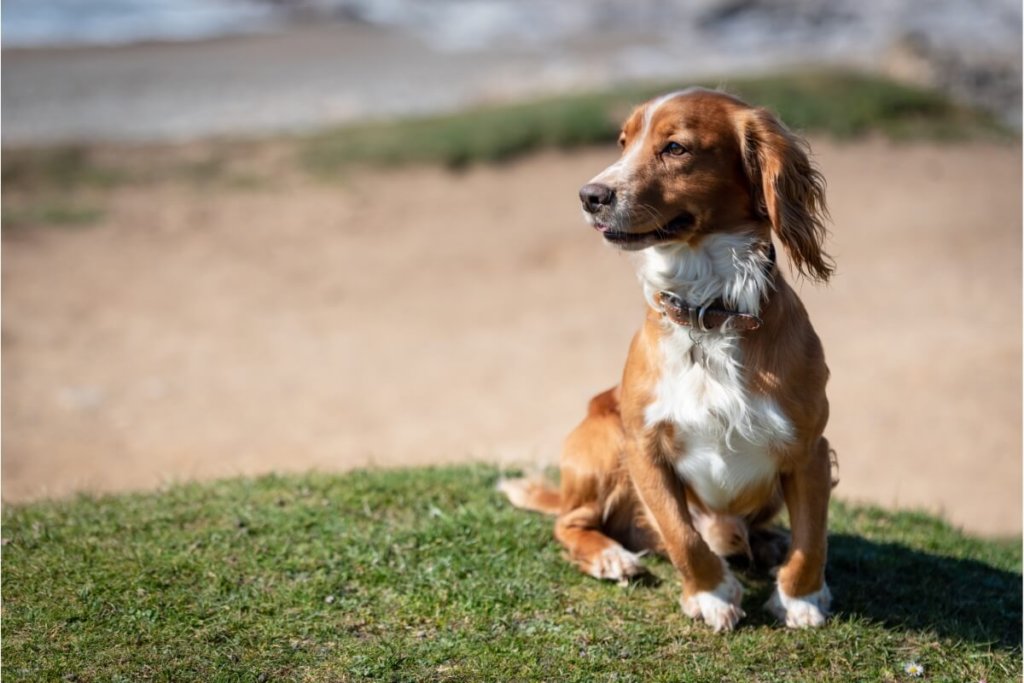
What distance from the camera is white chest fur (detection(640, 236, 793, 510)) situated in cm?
406

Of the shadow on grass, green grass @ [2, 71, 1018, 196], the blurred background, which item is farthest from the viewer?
green grass @ [2, 71, 1018, 196]

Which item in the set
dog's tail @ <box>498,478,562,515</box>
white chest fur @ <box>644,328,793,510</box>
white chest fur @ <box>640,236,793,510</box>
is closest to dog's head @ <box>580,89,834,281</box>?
white chest fur @ <box>640,236,793,510</box>

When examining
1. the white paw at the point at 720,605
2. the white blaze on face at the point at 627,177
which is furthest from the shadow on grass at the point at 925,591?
the white blaze on face at the point at 627,177

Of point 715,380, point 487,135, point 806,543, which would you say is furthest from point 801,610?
point 487,135

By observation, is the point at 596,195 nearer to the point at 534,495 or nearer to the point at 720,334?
the point at 720,334

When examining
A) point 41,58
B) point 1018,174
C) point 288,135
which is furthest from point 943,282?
point 41,58

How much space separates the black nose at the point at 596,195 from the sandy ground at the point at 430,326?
4.62 metres

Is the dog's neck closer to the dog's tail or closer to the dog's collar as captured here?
the dog's collar

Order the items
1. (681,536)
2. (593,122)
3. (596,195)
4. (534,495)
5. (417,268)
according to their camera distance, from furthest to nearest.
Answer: (593,122), (417,268), (534,495), (681,536), (596,195)

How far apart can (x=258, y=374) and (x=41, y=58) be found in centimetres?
1522

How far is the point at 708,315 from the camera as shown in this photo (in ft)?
13.4

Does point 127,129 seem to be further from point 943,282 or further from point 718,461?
point 718,461

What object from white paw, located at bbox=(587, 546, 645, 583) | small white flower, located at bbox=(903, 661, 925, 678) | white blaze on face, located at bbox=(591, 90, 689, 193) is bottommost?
small white flower, located at bbox=(903, 661, 925, 678)

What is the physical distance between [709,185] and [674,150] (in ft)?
0.60
